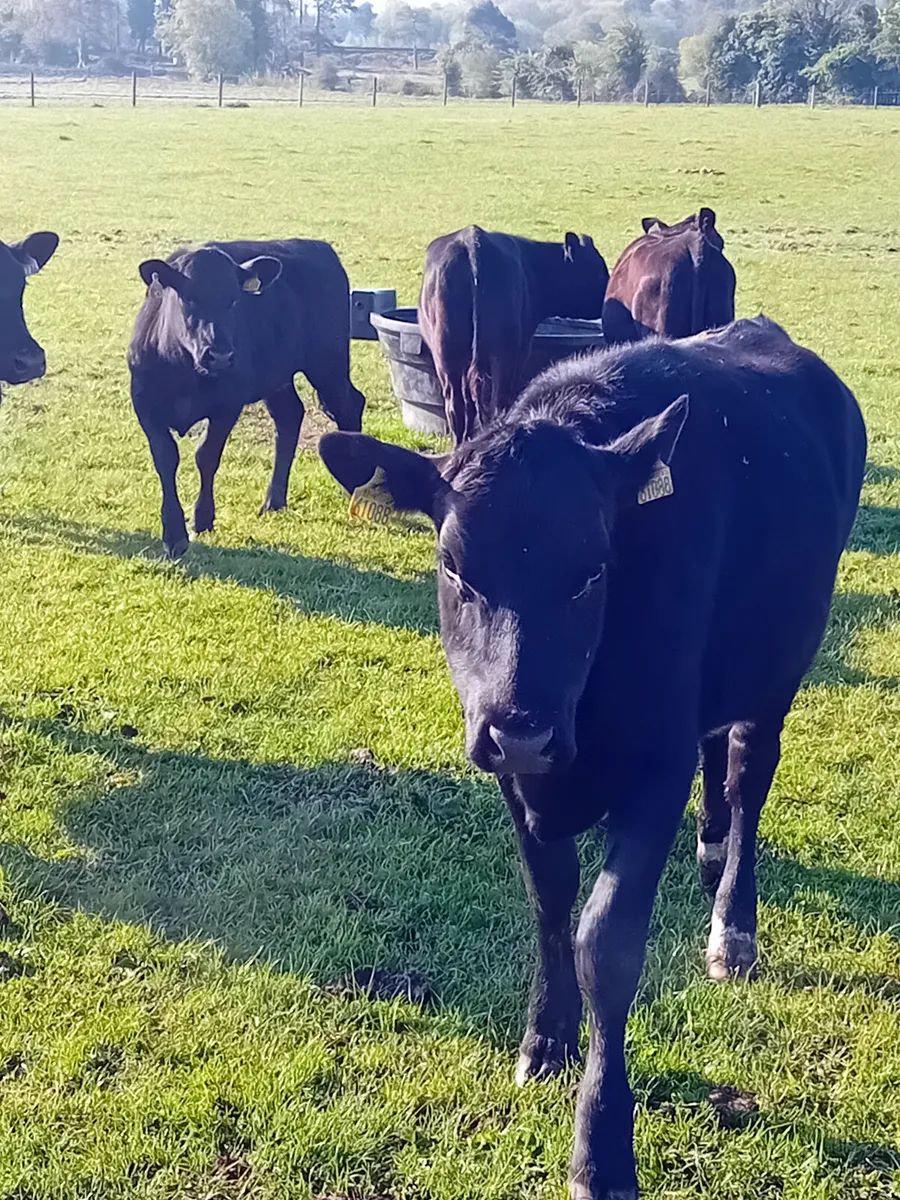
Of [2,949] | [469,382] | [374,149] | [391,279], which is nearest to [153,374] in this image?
[469,382]

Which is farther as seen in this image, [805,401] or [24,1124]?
[805,401]

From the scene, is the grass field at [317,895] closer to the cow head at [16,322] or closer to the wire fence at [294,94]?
the cow head at [16,322]

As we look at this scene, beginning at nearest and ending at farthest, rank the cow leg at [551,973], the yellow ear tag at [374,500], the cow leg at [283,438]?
the yellow ear tag at [374,500]
the cow leg at [551,973]
the cow leg at [283,438]

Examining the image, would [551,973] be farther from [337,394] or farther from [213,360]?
[337,394]

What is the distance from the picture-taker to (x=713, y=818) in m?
4.35

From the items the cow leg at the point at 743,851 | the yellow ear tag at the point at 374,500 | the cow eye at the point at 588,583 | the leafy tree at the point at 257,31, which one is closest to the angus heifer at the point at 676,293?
the cow leg at the point at 743,851

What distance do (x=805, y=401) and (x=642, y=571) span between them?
4.19ft

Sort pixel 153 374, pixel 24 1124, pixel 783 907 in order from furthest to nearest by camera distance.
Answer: pixel 153 374 → pixel 783 907 → pixel 24 1124

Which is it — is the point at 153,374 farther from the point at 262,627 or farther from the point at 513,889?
the point at 513,889

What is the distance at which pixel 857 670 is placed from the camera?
617 cm

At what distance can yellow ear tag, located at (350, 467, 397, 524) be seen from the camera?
3.15 m

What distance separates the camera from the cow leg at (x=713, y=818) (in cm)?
432

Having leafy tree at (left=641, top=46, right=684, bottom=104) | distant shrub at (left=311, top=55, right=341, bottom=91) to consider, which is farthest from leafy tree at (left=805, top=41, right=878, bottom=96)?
distant shrub at (left=311, top=55, right=341, bottom=91)

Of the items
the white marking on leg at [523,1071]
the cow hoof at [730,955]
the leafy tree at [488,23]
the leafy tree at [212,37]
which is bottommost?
the white marking on leg at [523,1071]
